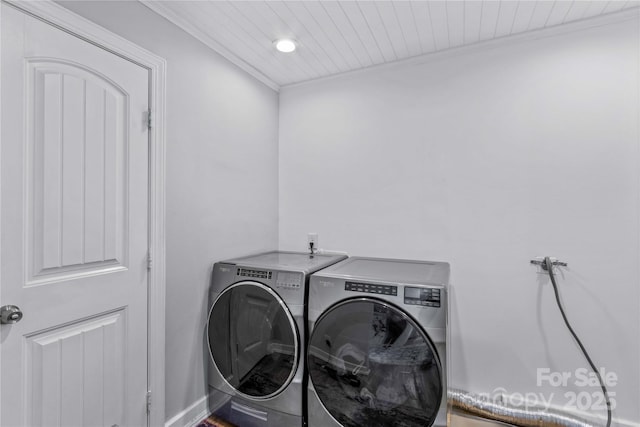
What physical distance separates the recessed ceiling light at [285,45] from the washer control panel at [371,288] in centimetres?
→ 159

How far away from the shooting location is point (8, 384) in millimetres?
1117

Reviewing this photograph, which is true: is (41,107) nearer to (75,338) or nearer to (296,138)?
(75,338)

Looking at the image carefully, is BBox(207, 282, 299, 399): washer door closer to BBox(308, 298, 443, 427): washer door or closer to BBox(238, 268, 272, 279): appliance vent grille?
BBox(238, 268, 272, 279): appliance vent grille

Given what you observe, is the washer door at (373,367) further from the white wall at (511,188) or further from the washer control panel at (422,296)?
the white wall at (511,188)

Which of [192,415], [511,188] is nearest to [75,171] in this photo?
[192,415]

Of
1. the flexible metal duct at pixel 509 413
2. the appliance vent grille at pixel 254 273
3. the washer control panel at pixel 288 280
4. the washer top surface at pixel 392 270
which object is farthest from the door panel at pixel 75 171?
the flexible metal duct at pixel 509 413

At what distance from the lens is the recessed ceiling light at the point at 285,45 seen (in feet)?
6.52

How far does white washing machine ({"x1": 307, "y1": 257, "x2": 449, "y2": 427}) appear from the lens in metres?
1.37

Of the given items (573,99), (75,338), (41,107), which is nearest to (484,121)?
(573,99)

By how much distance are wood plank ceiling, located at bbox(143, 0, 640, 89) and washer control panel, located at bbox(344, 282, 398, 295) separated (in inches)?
59.2

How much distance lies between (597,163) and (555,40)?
799mm

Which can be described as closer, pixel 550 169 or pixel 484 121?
pixel 550 169

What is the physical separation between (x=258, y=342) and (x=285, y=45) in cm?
190

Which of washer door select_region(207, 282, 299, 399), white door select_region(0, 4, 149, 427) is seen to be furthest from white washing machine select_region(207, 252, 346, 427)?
white door select_region(0, 4, 149, 427)
